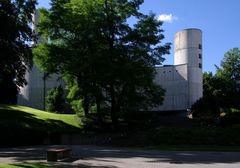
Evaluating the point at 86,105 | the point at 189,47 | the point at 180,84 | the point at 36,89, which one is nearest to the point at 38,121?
the point at 86,105

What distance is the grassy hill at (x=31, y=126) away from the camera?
35.1 m

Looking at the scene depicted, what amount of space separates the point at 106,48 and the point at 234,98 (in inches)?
1193

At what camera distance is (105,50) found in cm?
4278

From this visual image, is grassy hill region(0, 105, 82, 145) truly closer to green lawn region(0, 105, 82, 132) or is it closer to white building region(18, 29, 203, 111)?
green lawn region(0, 105, 82, 132)

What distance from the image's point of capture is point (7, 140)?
34500 mm

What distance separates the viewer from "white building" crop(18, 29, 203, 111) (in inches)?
2795

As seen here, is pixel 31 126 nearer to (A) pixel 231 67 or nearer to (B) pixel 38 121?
(B) pixel 38 121

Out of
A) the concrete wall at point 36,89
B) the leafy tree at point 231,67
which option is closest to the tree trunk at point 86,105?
the concrete wall at point 36,89

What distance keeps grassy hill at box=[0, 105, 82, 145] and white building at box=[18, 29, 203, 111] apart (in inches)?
1022

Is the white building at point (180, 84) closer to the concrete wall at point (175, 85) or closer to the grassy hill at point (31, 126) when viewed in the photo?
the concrete wall at point (175, 85)

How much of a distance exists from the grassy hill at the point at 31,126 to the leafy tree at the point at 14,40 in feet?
11.1

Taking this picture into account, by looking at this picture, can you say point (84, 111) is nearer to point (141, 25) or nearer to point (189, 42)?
point (141, 25)

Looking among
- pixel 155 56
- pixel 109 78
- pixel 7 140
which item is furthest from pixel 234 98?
pixel 7 140

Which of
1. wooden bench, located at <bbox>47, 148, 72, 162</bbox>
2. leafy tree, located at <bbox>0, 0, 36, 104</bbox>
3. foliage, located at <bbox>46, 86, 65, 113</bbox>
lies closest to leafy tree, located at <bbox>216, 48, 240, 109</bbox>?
foliage, located at <bbox>46, 86, 65, 113</bbox>
